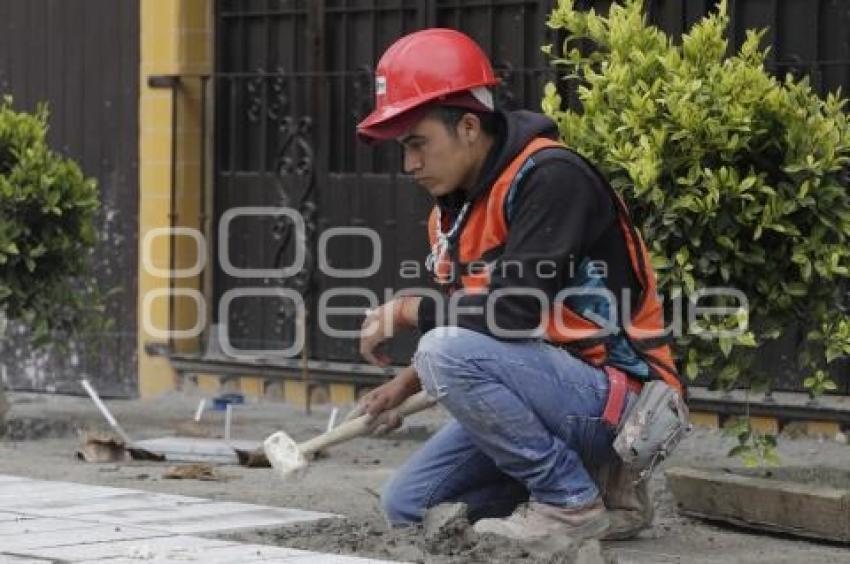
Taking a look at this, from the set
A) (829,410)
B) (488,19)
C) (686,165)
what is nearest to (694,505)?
(686,165)

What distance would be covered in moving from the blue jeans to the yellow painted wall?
5853 millimetres

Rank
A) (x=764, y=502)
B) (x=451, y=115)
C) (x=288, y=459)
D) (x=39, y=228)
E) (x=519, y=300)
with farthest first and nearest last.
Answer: (x=39, y=228)
(x=764, y=502)
(x=288, y=459)
(x=451, y=115)
(x=519, y=300)

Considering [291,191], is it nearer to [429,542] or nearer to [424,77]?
[424,77]

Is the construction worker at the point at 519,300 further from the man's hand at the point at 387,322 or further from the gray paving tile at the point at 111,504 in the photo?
the gray paving tile at the point at 111,504

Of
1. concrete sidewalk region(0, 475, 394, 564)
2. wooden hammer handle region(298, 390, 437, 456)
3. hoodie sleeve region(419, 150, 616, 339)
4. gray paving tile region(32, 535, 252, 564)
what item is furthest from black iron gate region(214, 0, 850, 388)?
gray paving tile region(32, 535, 252, 564)

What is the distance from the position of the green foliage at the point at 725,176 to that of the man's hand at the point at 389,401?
981 mm

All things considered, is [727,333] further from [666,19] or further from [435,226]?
[666,19]

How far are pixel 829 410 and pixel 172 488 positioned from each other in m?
2.88

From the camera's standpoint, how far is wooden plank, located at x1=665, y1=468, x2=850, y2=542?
22.5 ft

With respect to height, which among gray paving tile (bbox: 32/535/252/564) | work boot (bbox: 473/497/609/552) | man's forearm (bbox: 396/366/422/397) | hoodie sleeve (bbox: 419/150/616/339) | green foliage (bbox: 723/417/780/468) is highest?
hoodie sleeve (bbox: 419/150/616/339)

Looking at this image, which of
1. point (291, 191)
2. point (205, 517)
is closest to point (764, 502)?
point (205, 517)

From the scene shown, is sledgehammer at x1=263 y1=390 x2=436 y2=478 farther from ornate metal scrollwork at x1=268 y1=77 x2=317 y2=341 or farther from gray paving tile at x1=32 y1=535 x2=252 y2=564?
ornate metal scrollwork at x1=268 y1=77 x2=317 y2=341

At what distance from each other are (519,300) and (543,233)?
0.20 meters

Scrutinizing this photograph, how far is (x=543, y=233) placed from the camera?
6.10m
